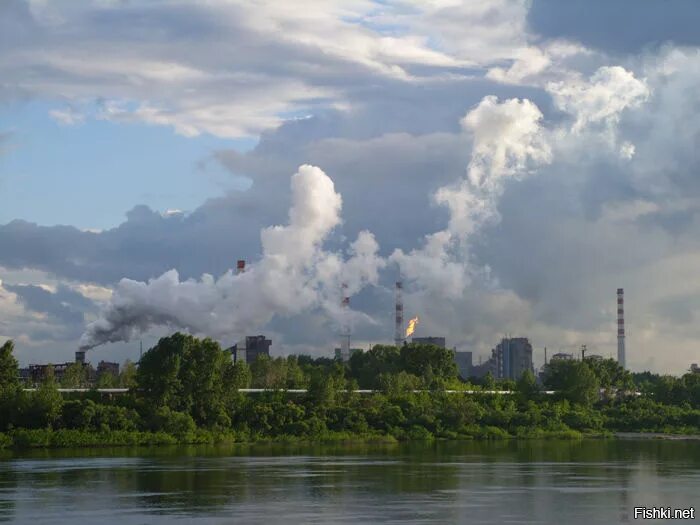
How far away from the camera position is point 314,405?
461 ft

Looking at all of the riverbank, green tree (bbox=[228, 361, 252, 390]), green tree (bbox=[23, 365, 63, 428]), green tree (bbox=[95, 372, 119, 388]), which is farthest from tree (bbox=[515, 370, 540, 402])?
green tree (bbox=[23, 365, 63, 428])

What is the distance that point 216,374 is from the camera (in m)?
129

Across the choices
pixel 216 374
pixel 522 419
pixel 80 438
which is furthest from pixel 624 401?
pixel 80 438

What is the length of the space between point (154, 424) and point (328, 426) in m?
24.9

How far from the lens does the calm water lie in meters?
55.9

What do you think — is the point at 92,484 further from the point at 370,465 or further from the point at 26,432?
the point at 26,432

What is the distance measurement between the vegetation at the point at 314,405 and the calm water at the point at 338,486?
912cm

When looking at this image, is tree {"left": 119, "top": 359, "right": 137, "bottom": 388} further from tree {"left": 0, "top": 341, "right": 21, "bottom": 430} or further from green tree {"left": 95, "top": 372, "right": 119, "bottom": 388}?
tree {"left": 0, "top": 341, "right": 21, "bottom": 430}

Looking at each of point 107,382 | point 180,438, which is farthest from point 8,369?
point 107,382

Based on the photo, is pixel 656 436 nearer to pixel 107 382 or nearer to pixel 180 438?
pixel 180 438

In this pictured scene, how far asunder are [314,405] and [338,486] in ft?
231

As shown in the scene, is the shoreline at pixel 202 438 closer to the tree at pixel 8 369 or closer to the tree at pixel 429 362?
the tree at pixel 8 369

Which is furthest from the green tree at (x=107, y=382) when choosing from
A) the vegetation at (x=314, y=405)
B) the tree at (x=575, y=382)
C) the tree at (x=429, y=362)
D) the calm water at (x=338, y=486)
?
the tree at (x=575, y=382)

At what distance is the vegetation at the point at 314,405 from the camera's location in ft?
380
